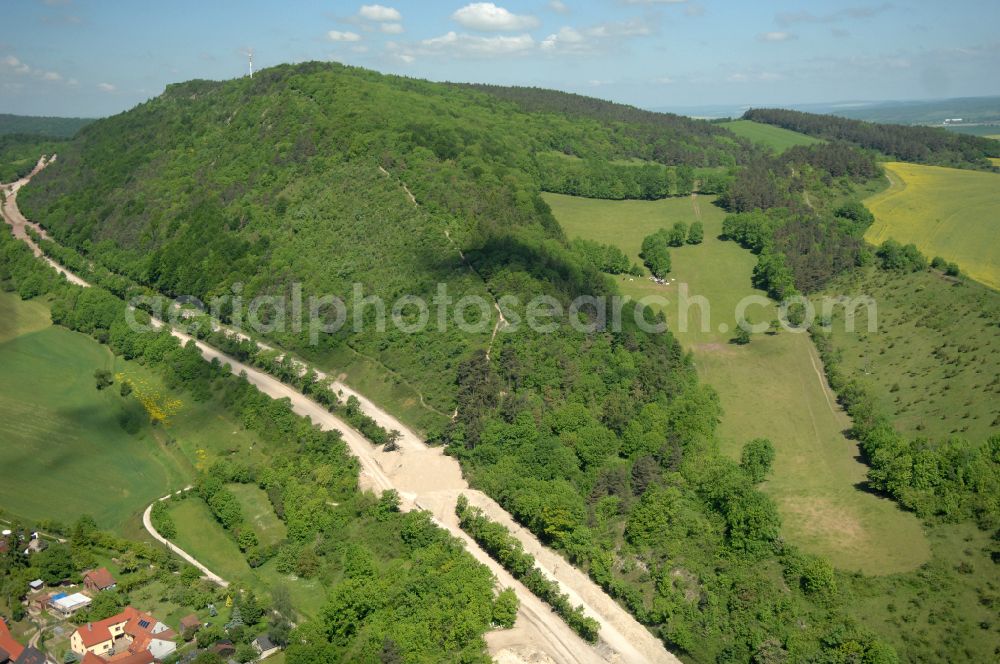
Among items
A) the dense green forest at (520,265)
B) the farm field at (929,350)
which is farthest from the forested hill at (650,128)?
the farm field at (929,350)

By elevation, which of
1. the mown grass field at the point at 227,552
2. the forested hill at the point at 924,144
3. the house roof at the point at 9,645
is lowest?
the mown grass field at the point at 227,552

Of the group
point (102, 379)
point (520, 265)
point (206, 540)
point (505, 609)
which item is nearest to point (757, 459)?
point (505, 609)

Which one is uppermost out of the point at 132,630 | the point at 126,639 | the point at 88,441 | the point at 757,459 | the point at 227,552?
the point at 88,441

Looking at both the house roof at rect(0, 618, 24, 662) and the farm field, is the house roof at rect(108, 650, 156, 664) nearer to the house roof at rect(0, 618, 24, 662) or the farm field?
the house roof at rect(0, 618, 24, 662)

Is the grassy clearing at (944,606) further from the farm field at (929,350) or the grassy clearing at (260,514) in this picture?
the grassy clearing at (260,514)

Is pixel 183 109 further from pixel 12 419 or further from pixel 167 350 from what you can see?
pixel 12 419

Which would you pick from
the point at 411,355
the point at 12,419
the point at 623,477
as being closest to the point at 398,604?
the point at 623,477

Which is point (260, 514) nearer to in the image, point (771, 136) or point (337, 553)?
point (337, 553)
